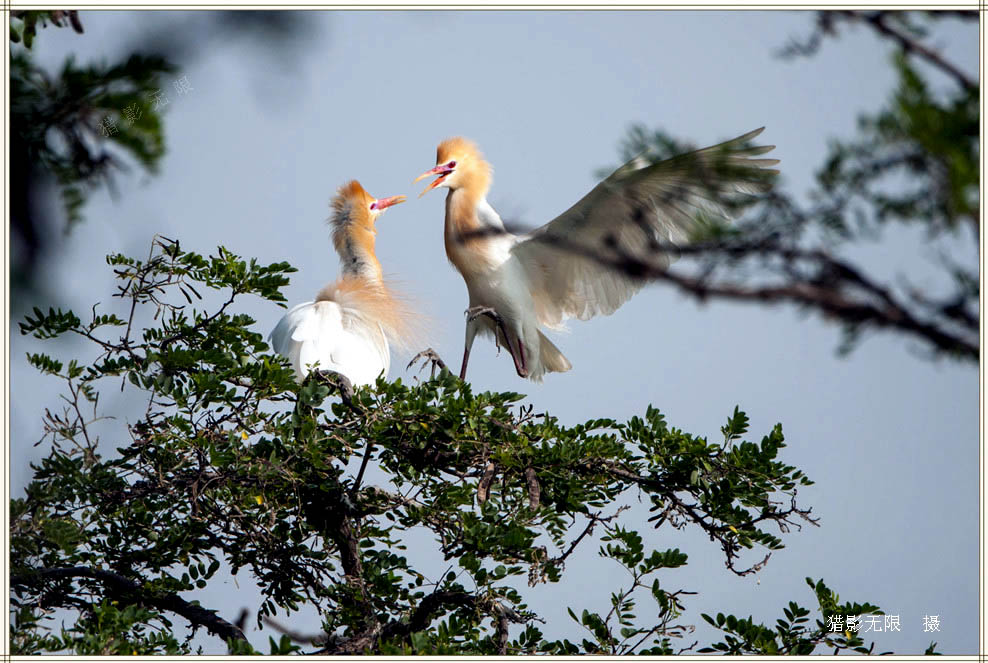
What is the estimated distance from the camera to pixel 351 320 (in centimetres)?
439

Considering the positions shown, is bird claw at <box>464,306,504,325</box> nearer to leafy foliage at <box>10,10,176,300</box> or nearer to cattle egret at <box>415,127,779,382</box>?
cattle egret at <box>415,127,779,382</box>

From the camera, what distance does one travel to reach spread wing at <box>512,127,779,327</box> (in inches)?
132

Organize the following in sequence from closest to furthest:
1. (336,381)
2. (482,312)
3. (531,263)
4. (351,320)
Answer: (336,381), (482,312), (351,320), (531,263)

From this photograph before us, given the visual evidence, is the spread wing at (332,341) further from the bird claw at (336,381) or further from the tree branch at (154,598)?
the tree branch at (154,598)

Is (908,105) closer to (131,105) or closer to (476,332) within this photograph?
(131,105)

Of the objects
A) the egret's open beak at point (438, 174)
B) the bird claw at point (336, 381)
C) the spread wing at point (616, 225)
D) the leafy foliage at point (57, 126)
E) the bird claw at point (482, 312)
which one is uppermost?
the egret's open beak at point (438, 174)

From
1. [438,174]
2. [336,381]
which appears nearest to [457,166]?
[438,174]

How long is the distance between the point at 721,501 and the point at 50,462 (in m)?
1.99

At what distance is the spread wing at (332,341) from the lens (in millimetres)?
4086

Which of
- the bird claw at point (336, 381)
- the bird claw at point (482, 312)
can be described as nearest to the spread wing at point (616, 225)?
the bird claw at point (482, 312)

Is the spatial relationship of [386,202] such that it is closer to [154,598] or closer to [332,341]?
[332,341]

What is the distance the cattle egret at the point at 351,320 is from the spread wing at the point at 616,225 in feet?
2.46

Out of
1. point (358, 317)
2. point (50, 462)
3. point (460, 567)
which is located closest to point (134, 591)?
point (50, 462)

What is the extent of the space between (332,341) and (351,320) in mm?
248
